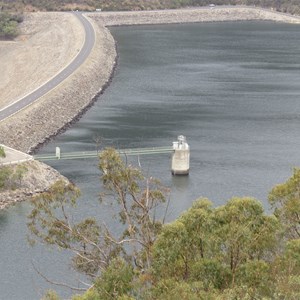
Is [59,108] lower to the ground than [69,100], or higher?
higher

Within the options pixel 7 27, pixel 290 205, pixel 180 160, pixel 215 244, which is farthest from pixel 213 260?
pixel 7 27

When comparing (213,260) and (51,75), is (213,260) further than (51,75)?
No

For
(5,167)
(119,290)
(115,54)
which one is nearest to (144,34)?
(115,54)

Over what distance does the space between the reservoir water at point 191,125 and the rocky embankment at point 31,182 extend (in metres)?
1.27

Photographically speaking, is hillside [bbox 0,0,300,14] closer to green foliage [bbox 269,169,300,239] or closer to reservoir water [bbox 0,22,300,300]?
reservoir water [bbox 0,22,300,300]

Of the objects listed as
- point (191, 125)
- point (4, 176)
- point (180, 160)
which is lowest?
point (191, 125)

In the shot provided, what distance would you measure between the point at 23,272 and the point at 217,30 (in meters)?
122

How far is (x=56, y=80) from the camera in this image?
9762cm

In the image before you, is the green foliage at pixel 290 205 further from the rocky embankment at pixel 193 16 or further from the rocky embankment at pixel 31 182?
the rocky embankment at pixel 193 16

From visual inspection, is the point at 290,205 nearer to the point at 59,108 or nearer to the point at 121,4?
the point at 59,108

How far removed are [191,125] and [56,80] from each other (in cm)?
2319

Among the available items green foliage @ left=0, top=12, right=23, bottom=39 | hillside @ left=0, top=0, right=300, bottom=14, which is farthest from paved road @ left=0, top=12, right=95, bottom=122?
hillside @ left=0, top=0, right=300, bottom=14

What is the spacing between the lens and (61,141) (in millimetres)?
74938

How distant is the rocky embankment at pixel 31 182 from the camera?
57344mm
